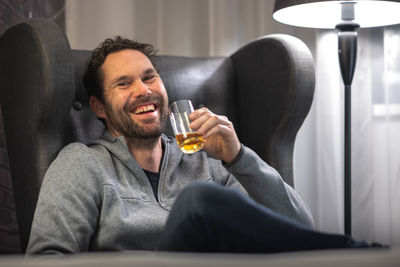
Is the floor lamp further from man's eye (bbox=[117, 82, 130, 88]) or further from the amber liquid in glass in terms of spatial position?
the amber liquid in glass

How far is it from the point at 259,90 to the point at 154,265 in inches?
53.9

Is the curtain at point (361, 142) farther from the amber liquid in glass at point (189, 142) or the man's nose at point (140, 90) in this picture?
the amber liquid in glass at point (189, 142)

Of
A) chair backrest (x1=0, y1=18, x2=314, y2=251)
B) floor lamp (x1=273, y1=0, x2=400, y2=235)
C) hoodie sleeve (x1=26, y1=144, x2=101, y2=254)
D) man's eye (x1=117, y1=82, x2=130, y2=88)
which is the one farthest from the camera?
floor lamp (x1=273, y1=0, x2=400, y2=235)

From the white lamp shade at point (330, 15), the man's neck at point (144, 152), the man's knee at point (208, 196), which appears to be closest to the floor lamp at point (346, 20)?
the white lamp shade at point (330, 15)

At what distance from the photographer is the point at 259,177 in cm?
164

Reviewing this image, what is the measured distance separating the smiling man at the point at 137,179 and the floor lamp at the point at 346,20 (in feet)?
1.81

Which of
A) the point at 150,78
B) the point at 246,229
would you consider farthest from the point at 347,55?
the point at 246,229

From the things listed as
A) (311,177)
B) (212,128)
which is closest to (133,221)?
(212,128)

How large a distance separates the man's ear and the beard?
0.07m

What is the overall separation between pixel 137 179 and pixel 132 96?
237mm

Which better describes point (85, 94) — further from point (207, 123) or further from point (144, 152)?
point (207, 123)

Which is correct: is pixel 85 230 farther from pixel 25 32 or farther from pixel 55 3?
pixel 55 3

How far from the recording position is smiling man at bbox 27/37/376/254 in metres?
1.21

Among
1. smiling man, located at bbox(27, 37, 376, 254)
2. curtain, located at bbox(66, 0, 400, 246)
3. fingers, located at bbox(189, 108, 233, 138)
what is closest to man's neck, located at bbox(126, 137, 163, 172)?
smiling man, located at bbox(27, 37, 376, 254)
